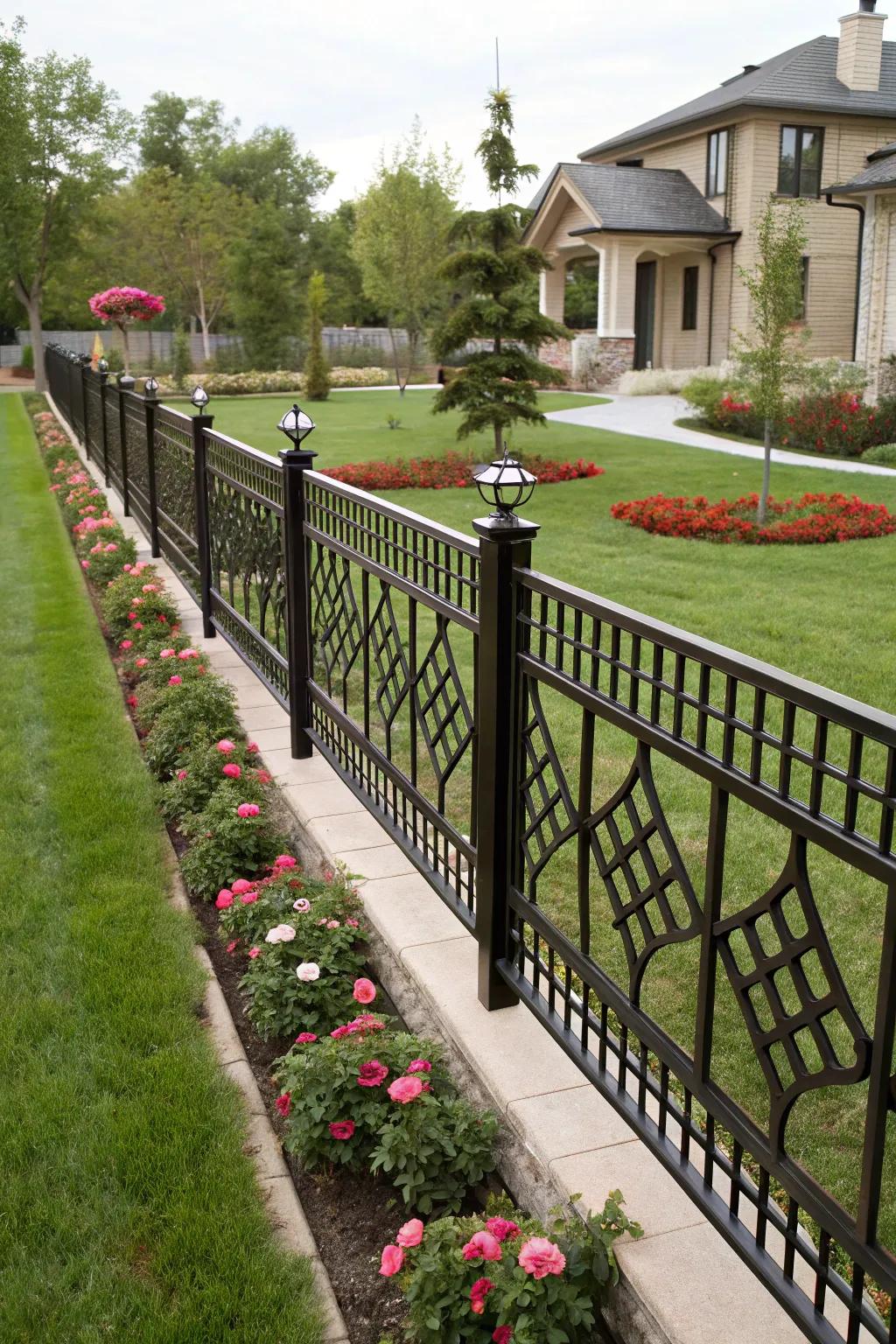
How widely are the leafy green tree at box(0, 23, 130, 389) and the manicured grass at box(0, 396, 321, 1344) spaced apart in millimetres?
34221

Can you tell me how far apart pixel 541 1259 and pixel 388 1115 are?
68 centimetres

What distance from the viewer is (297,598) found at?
16.1 ft

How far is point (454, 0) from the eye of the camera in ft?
30.7

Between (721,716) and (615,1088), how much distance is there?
0.95m

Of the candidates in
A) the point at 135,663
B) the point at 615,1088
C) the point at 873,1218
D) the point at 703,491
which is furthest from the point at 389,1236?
the point at 703,491

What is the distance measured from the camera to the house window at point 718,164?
89.5ft

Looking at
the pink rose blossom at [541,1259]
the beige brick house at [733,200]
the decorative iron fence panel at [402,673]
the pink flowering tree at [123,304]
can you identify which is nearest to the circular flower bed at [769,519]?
the decorative iron fence panel at [402,673]

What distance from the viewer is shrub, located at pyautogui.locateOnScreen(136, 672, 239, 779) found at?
16.7ft

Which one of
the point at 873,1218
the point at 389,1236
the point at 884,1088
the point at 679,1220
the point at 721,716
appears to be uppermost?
the point at 721,716

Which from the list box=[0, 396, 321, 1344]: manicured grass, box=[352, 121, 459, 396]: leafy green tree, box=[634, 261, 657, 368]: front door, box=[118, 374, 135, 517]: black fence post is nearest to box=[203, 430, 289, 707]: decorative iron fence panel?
box=[0, 396, 321, 1344]: manicured grass

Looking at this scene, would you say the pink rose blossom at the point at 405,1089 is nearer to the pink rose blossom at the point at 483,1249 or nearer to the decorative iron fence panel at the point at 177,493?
the pink rose blossom at the point at 483,1249

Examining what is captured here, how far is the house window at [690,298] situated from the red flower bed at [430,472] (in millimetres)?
14156

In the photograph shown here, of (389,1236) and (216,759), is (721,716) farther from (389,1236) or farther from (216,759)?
(216,759)

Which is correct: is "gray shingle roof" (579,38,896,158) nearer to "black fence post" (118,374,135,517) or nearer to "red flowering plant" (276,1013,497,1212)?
"black fence post" (118,374,135,517)
